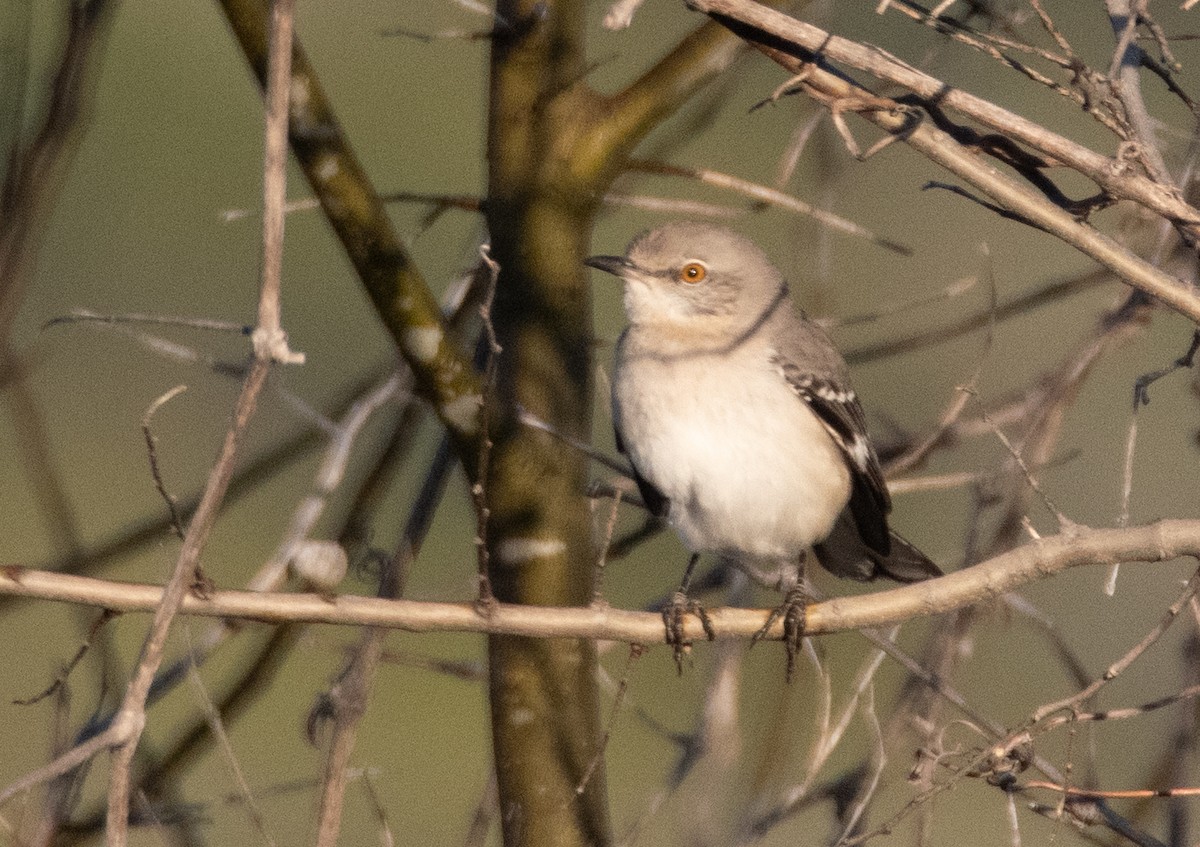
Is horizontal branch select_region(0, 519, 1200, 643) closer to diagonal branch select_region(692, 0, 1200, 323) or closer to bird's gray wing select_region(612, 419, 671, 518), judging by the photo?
diagonal branch select_region(692, 0, 1200, 323)

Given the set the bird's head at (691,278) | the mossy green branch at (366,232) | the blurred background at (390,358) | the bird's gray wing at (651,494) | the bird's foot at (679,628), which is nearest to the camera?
the bird's foot at (679,628)

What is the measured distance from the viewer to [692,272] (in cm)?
574

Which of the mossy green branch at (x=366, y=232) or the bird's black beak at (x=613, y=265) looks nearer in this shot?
the mossy green branch at (x=366, y=232)

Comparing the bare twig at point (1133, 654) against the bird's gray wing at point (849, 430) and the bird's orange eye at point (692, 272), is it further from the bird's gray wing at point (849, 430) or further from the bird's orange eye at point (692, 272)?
the bird's orange eye at point (692, 272)

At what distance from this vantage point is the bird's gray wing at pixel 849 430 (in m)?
5.39

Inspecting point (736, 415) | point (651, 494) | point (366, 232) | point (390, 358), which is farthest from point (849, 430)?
point (366, 232)

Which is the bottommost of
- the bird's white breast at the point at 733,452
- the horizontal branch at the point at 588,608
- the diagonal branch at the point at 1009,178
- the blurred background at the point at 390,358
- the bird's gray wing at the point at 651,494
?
the blurred background at the point at 390,358

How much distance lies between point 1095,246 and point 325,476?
7.40 feet

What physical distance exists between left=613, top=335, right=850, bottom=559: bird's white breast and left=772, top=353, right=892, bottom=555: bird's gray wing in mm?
42

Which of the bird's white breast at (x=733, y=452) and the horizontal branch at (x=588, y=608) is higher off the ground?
the horizontal branch at (x=588, y=608)

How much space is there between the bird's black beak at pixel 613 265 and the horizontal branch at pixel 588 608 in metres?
1.81

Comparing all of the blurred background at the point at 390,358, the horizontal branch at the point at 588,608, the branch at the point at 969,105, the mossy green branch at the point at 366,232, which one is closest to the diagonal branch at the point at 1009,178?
the branch at the point at 969,105

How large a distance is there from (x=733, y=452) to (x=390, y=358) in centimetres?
135

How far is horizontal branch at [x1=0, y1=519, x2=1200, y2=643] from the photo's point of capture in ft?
10.2
